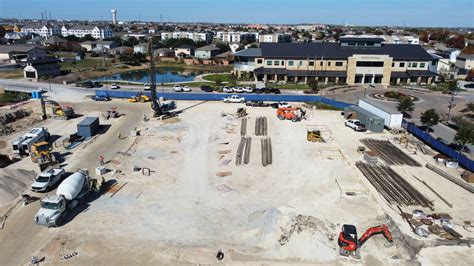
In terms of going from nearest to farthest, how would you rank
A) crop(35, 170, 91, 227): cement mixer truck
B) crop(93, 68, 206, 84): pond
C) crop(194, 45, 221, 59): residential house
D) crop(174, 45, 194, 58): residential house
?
crop(35, 170, 91, 227): cement mixer truck
crop(93, 68, 206, 84): pond
crop(194, 45, 221, 59): residential house
crop(174, 45, 194, 58): residential house

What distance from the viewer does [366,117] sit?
41406 millimetres

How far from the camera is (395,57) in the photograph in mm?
69125

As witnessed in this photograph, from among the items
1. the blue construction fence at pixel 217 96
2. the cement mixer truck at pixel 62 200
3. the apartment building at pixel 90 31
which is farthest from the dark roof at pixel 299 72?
the apartment building at pixel 90 31

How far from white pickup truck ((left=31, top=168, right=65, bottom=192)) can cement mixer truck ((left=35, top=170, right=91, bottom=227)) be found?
2878 mm

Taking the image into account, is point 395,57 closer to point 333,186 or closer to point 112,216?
point 333,186

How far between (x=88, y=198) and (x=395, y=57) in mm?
64785

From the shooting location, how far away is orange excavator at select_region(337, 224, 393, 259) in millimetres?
18562

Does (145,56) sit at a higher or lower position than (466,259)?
higher

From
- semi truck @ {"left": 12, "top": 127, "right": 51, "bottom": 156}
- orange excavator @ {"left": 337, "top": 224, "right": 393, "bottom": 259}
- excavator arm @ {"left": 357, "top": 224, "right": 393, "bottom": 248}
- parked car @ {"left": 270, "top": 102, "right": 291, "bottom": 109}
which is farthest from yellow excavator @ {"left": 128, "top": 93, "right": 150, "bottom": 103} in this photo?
excavator arm @ {"left": 357, "top": 224, "right": 393, "bottom": 248}

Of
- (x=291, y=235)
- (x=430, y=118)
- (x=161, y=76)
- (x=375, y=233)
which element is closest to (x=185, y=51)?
(x=161, y=76)

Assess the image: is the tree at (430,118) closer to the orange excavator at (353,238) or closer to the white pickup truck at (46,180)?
the orange excavator at (353,238)

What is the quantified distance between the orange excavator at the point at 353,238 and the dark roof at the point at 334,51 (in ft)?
178

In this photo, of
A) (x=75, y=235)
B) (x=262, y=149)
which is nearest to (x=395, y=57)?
(x=262, y=149)

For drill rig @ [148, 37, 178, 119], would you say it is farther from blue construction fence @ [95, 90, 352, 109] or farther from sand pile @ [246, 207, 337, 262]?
sand pile @ [246, 207, 337, 262]
